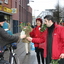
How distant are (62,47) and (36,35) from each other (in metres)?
2.33

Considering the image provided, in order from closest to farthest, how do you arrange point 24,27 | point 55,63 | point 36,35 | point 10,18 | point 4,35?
point 4,35 → point 55,63 → point 24,27 → point 36,35 → point 10,18

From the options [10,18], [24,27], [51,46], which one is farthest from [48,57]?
[10,18]

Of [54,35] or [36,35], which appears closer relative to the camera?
[54,35]

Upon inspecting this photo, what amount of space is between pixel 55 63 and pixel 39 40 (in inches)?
29.3

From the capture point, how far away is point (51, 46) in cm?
396

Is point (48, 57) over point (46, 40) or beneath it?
beneath

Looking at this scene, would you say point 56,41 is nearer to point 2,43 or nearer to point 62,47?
point 62,47

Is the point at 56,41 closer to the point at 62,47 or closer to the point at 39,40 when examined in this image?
the point at 62,47

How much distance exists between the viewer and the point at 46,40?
13.4ft

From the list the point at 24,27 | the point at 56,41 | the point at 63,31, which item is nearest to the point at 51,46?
the point at 56,41

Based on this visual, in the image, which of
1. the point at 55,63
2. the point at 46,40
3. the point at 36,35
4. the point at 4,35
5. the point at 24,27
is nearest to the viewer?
the point at 4,35

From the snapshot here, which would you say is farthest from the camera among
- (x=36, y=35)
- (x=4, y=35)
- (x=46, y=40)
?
(x=36, y=35)

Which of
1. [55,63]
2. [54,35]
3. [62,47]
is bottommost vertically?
[55,63]

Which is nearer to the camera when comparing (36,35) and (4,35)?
(4,35)
